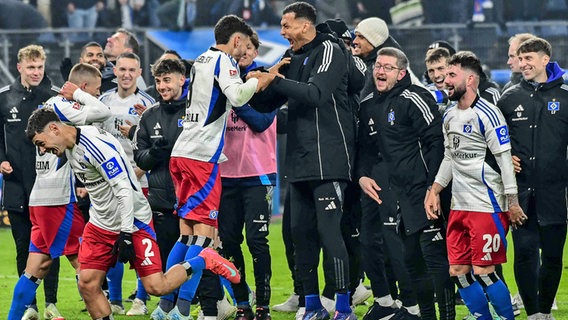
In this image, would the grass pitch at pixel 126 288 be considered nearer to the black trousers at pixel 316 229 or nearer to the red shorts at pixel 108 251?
the black trousers at pixel 316 229

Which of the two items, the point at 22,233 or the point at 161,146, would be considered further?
the point at 22,233

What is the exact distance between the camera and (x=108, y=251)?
8.17m

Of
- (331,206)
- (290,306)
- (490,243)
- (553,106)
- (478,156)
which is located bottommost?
(290,306)

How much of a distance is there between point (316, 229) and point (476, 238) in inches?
56.2

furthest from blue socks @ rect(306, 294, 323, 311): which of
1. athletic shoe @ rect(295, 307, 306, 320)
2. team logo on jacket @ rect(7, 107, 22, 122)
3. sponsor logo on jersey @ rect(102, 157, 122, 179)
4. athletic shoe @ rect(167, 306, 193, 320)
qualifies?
team logo on jacket @ rect(7, 107, 22, 122)

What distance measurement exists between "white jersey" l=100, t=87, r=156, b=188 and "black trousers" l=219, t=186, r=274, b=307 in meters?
1.45

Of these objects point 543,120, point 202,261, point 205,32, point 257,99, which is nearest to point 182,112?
point 257,99

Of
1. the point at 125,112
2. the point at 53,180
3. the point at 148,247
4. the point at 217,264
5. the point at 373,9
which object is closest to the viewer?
the point at 148,247

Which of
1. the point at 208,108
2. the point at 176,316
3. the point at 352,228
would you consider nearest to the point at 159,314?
the point at 176,316

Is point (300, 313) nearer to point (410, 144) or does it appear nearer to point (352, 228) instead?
point (352, 228)

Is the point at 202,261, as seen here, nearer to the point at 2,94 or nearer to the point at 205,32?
the point at 2,94

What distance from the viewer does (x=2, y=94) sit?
1036cm

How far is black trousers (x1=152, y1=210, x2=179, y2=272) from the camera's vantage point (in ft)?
32.8

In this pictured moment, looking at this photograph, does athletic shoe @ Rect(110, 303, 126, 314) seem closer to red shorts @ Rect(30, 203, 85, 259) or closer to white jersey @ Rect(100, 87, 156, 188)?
red shorts @ Rect(30, 203, 85, 259)
